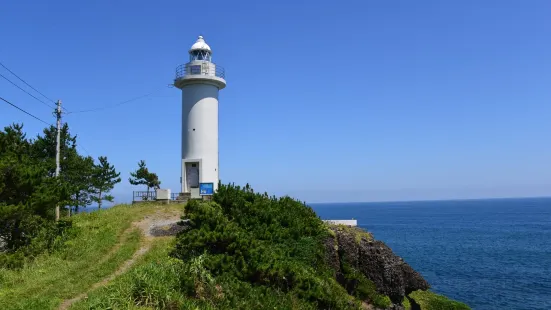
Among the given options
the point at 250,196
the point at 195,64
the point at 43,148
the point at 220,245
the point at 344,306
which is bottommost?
the point at 344,306

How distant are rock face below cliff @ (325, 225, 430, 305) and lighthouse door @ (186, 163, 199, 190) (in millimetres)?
11277

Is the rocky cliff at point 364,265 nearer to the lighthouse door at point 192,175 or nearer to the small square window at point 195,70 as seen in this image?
the lighthouse door at point 192,175

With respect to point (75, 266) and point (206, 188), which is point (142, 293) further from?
point (206, 188)

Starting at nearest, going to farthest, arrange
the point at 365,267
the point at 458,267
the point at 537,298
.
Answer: the point at 365,267
the point at 537,298
the point at 458,267

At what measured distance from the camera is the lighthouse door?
→ 94.1 feet

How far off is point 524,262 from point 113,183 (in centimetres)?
4266

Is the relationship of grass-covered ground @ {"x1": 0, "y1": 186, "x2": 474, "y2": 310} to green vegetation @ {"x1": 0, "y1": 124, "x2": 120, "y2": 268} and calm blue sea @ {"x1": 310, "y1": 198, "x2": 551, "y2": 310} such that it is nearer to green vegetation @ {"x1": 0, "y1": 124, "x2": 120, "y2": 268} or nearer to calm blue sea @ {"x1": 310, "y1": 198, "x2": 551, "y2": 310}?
green vegetation @ {"x1": 0, "y1": 124, "x2": 120, "y2": 268}

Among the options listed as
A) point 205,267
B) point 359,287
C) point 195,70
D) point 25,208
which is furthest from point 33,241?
point 195,70

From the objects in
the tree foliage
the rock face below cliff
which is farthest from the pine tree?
the rock face below cliff

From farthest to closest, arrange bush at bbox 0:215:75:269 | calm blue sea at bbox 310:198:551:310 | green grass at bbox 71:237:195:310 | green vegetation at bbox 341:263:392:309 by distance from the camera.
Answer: calm blue sea at bbox 310:198:551:310, green vegetation at bbox 341:263:392:309, bush at bbox 0:215:75:269, green grass at bbox 71:237:195:310

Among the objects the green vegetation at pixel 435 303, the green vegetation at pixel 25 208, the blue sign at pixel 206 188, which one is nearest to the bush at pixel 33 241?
the green vegetation at pixel 25 208

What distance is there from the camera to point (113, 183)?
37.6m

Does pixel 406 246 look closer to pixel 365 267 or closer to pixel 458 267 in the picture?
pixel 458 267

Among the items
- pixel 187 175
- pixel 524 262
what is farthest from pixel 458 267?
pixel 187 175
